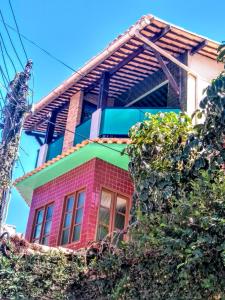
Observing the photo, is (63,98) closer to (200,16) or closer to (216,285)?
(200,16)

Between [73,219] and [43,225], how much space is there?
1.61 metres

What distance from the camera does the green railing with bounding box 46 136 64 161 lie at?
13.9 m

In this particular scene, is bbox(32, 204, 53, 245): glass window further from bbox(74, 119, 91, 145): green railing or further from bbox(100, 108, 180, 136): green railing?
bbox(100, 108, 180, 136): green railing

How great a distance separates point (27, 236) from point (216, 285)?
27.3 ft

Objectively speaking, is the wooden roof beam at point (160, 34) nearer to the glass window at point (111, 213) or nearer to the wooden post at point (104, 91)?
the wooden post at point (104, 91)

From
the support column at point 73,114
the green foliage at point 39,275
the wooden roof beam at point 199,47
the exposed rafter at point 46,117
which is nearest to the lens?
the green foliage at point 39,275

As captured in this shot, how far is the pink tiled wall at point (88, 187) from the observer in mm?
11016

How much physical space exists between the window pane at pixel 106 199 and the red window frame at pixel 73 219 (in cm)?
49

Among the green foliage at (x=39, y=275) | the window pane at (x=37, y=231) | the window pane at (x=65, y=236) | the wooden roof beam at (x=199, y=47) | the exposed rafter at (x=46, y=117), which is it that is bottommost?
the green foliage at (x=39, y=275)

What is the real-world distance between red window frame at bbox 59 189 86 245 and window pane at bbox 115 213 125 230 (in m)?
0.93

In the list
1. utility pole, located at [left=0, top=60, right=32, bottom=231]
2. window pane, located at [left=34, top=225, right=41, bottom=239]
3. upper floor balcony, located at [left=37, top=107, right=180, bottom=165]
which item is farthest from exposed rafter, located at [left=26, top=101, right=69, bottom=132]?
utility pole, located at [left=0, top=60, right=32, bottom=231]

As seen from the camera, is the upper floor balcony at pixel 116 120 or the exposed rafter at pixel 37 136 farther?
the exposed rafter at pixel 37 136

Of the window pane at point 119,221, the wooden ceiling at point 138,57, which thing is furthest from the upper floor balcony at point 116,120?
the window pane at point 119,221

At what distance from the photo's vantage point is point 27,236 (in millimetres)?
13211
